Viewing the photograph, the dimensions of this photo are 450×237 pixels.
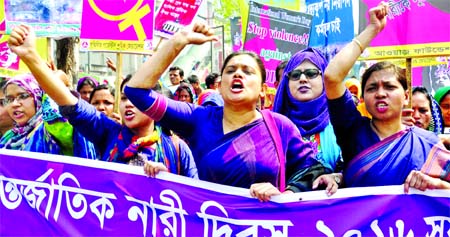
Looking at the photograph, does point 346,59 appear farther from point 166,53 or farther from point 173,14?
point 173,14

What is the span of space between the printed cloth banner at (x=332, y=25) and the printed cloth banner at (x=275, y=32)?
0.20m

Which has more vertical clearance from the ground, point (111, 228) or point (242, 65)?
point (242, 65)

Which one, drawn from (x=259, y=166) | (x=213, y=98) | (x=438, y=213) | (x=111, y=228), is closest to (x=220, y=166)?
(x=259, y=166)

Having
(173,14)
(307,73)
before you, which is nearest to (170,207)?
(307,73)

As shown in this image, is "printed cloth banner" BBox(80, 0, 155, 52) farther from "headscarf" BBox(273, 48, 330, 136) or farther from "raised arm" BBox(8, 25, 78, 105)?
"raised arm" BBox(8, 25, 78, 105)

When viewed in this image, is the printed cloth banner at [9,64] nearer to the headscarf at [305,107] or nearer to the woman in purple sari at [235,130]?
the headscarf at [305,107]

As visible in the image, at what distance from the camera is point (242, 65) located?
3.14 metres

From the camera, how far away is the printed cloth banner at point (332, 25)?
247 inches

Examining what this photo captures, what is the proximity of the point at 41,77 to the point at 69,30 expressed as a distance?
3.59 m

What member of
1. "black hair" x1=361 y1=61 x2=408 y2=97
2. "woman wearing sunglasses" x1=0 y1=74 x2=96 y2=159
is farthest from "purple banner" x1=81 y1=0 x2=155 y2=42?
"black hair" x1=361 y1=61 x2=408 y2=97

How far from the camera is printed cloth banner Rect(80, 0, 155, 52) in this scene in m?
5.45

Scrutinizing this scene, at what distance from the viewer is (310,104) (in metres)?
3.78

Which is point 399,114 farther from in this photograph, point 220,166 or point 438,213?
point 220,166

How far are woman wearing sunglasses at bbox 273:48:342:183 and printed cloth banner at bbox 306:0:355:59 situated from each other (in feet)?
7.72
